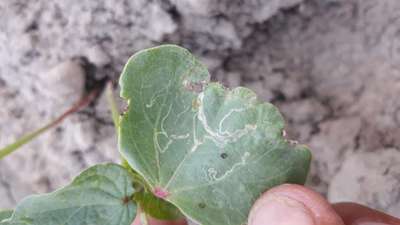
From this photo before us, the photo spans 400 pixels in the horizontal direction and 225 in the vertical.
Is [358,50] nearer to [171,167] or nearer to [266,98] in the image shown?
[266,98]

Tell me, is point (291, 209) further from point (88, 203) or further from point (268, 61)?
point (268, 61)

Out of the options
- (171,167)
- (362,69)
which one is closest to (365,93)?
(362,69)

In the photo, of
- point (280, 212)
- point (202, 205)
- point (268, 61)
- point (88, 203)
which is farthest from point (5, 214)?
Answer: point (268, 61)

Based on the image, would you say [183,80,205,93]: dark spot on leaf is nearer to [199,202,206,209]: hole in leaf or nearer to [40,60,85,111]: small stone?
[199,202,206,209]: hole in leaf

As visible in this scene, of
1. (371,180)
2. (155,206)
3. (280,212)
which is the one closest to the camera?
(280,212)

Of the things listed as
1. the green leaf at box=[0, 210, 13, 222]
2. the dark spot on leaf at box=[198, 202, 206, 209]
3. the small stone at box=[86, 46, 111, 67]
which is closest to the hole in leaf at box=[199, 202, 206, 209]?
the dark spot on leaf at box=[198, 202, 206, 209]

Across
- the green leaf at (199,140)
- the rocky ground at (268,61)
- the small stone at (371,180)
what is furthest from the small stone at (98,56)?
the small stone at (371,180)
